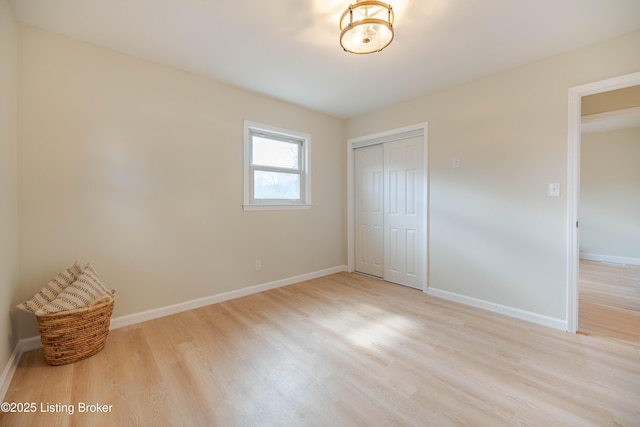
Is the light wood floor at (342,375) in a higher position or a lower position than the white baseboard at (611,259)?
lower

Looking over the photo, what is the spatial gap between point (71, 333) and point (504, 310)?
3720 mm

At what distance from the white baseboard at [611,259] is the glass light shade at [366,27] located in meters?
6.27

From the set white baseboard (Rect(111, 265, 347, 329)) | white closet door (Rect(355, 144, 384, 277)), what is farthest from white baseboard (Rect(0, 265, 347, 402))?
white closet door (Rect(355, 144, 384, 277))

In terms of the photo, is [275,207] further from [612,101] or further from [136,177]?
[612,101]

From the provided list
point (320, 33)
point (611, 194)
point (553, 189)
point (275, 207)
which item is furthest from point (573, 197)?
point (611, 194)

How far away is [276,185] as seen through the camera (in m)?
3.54

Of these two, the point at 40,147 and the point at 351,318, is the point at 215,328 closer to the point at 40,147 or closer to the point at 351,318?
the point at 351,318

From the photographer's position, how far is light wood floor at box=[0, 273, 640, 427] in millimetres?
1383

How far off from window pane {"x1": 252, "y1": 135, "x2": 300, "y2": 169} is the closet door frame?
3.13 feet

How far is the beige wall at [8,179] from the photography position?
1607 millimetres

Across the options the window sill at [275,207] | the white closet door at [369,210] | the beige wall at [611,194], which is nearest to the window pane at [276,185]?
the window sill at [275,207]

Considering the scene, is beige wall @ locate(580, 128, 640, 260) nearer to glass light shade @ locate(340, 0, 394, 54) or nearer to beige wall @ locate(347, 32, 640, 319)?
beige wall @ locate(347, 32, 640, 319)

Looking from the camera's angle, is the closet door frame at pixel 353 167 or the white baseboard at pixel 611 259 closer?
the closet door frame at pixel 353 167

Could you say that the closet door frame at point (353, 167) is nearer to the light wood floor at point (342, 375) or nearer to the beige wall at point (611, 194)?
the light wood floor at point (342, 375)
